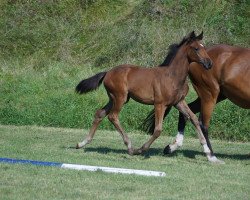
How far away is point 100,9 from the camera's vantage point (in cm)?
2577

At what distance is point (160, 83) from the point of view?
11.9 metres

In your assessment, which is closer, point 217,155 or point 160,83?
point 160,83

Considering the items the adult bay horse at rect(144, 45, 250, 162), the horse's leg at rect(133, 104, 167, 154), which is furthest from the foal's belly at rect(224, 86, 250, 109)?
the horse's leg at rect(133, 104, 167, 154)

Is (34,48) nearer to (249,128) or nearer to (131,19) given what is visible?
(131,19)

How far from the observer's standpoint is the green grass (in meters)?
8.77

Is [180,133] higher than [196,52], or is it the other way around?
[196,52]

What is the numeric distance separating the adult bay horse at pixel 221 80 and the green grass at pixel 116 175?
895mm

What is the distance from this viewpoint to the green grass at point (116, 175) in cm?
877

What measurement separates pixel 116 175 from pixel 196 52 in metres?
2.90

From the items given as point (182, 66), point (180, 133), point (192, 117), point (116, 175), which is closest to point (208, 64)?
point (182, 66)

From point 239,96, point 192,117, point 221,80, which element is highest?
point 221,80

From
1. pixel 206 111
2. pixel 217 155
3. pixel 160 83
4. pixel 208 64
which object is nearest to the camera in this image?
pixel 208 64

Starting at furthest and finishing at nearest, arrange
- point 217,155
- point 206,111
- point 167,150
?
point 217,155
point 167,150
point 206,111

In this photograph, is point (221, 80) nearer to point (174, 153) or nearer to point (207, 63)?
point (207, 63)
